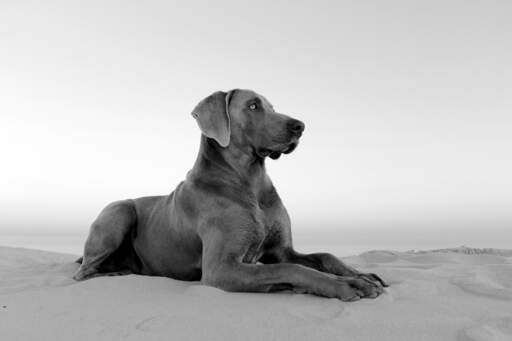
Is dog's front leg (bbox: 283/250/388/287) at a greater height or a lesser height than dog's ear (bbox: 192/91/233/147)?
lesser

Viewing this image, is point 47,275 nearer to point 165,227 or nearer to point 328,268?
point 165,227

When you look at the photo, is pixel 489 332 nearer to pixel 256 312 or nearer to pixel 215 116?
pixel 256 312

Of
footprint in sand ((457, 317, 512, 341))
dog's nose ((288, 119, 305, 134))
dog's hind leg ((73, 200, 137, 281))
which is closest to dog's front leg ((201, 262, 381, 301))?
footprint in sand ((457, 317, 512, 341))

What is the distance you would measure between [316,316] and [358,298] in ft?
1.73

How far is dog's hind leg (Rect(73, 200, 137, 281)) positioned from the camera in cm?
478

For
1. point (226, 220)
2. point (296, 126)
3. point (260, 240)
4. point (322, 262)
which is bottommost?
point (322, 262)

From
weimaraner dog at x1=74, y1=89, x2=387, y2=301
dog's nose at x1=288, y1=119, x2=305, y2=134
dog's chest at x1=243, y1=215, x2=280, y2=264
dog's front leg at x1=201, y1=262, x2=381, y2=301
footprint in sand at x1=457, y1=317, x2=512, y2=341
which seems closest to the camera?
footprint in sand at x1=457, y1=317, x2=512, y2=341

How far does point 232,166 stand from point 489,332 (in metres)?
2.43

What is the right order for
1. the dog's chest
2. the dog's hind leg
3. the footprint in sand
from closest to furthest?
1. the footprint in sand
2. the dog's chest
3. the dog's hind leg

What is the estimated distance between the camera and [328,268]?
13.0 ft

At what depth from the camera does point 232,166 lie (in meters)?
4.07

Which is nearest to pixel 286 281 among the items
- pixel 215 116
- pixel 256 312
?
pixel 256 312

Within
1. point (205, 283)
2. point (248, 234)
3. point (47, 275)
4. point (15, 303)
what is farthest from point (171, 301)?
point (47, 275)

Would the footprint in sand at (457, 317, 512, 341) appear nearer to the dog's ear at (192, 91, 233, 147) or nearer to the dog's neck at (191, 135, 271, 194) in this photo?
the dog's neck at (191, 135, 271, 194)
